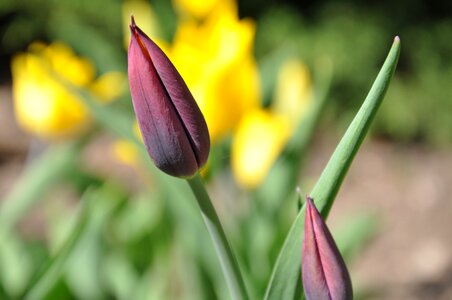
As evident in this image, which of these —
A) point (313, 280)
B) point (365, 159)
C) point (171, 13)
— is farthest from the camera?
point (365, 159)

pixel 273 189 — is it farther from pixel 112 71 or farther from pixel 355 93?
pixel 355 93

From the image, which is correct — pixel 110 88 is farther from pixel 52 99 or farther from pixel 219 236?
pixel 219 236

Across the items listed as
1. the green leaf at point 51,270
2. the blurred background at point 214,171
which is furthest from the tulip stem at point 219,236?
the green leaf at point 51,270

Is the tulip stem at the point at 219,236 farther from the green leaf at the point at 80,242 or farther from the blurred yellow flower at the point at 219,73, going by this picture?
the blurred yellow flower at the point at 219,73

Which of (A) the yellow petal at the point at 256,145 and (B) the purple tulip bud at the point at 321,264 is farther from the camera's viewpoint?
(A) the yellow petal at the point at 256,145

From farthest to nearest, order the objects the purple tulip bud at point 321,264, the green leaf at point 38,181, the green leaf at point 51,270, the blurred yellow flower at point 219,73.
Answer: the green leaf at point 38,181
the blurred yellow flower at point 219,73
the green leaf at point 51,270
the purple tulip bud at point 321,264

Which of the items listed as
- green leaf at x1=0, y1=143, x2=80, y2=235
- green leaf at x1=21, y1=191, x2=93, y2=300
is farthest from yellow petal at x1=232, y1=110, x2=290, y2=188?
green leaf at x1=21, y1=191, x2=93, y2=300

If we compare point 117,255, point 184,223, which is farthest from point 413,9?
point 184,223
